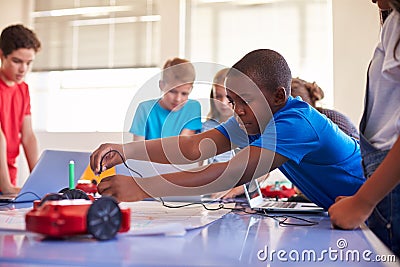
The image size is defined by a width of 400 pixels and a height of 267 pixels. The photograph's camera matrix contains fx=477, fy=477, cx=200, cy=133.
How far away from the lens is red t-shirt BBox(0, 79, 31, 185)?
85.5 inches

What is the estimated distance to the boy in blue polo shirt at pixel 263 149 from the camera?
98 centimetres

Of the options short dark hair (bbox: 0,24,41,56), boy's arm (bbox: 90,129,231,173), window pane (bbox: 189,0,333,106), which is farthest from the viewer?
window pane (bbox: 189,0,333,106)

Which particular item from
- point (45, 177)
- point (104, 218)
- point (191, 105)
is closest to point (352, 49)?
point (191, 105)

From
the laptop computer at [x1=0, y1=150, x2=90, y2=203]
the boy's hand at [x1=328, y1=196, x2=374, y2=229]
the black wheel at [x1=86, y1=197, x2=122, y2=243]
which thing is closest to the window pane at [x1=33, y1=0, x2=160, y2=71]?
the laptop computer at [x1=0, y1=150, x2=90, y2=203]

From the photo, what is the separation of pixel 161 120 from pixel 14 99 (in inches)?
27.3

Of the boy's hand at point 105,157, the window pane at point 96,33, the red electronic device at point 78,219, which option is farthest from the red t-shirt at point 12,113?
the red electronic device at point 78,219

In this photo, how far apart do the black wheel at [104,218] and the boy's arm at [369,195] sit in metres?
0.38

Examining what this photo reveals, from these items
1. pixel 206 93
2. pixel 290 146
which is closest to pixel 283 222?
pixel 290 146

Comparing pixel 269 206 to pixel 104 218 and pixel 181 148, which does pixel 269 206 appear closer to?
pixel 181 148

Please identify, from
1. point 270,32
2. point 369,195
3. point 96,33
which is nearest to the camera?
point 369,195

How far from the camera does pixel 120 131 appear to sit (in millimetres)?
3656

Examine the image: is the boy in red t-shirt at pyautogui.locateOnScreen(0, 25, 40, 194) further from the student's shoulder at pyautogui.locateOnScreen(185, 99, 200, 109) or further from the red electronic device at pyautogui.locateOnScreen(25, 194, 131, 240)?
the red electronic device at pyautogui.locateOnScreen(25, 194, 131, 240)

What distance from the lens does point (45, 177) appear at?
145 cm

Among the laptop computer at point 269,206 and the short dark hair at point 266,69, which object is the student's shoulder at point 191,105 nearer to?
the laptop computer at point 269,206
